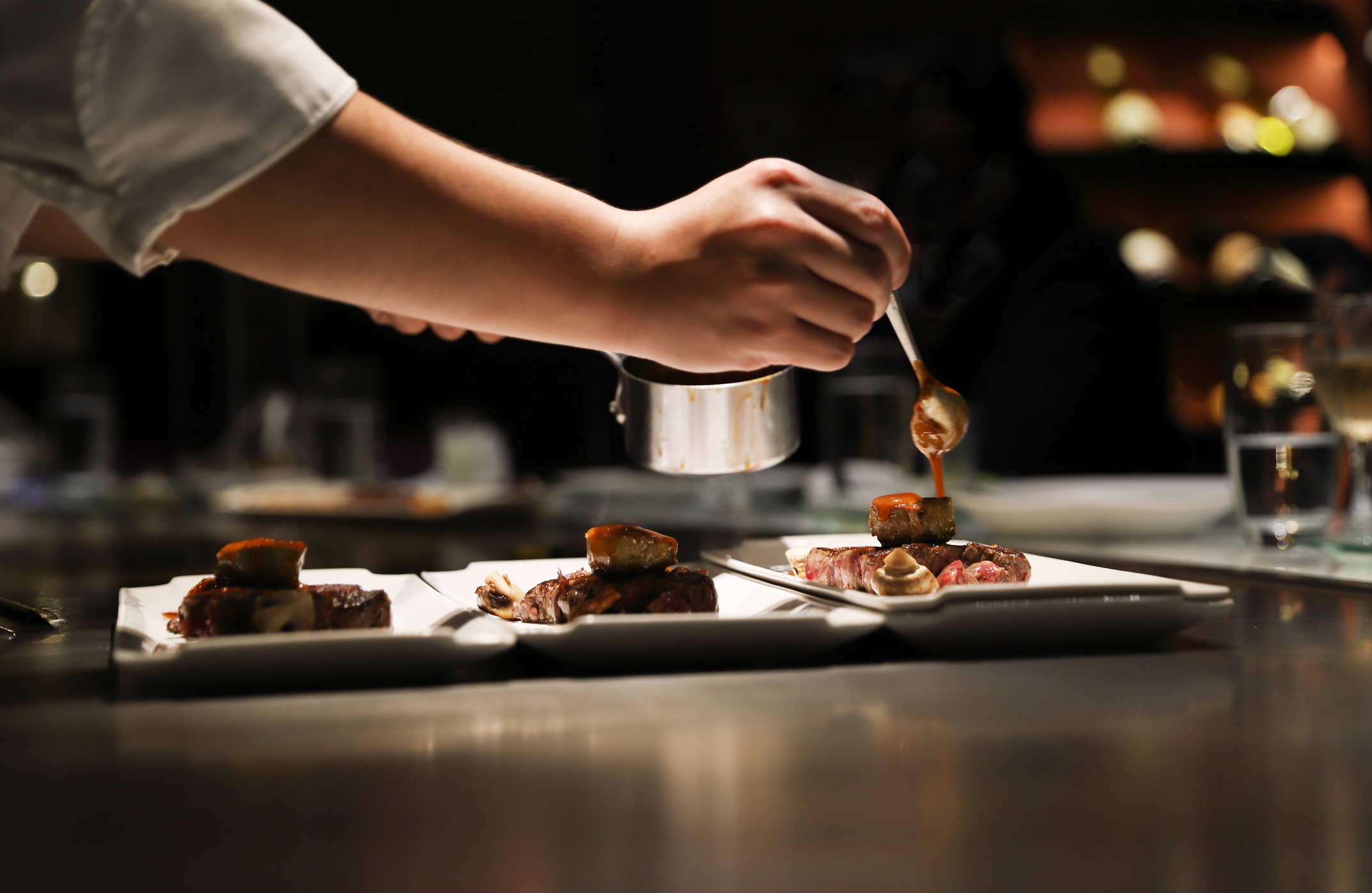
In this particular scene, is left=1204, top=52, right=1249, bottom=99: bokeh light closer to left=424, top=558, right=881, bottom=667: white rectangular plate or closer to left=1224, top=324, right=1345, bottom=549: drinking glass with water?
left=1224, top=324, right=1345, bottom=549: drinking glass with water

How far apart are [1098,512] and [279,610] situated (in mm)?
967

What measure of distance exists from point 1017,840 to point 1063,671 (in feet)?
0.94

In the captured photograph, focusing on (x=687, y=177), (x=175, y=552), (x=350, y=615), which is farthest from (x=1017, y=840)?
(x=687, y=177)

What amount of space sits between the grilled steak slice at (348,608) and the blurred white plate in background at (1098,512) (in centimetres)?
85

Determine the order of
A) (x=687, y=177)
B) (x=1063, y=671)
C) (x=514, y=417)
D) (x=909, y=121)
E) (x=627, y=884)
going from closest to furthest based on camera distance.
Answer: (x=627, y=884)
(x=1063, y=671)
(x=909, y=121)
(x=687, y=177)
(x=514, y=417)

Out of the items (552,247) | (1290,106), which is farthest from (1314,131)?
(552,247)

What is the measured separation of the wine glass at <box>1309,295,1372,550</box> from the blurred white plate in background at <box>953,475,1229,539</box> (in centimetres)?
18

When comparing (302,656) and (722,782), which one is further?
(302,656)

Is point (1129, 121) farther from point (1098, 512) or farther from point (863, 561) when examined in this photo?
point (863, 561)

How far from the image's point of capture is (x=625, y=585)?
76cm

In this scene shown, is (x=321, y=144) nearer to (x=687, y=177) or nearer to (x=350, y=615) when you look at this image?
→ (x=350, y=615)

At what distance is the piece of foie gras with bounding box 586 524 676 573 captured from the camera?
0.76 meters

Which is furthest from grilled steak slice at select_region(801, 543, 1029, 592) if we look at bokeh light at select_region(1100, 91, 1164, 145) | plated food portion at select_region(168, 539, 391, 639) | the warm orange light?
the warm orange light

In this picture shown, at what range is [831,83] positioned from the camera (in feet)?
12.0
